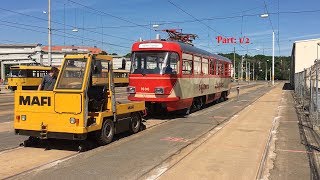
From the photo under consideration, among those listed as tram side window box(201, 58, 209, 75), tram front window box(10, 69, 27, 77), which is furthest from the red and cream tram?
tram front window box(10, 69, 27, 77)

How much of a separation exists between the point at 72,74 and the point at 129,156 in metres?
2.48

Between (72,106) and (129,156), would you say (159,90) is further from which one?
(129,156)

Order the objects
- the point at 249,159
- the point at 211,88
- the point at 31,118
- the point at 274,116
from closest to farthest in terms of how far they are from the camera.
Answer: the point at 249,159, the point at 31,118, the point at 274,116, the point at 211,88

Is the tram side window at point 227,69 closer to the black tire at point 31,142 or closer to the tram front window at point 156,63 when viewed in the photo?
the tram front window at point 156,63

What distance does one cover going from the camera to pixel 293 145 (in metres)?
11.9

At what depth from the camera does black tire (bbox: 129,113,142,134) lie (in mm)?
13259

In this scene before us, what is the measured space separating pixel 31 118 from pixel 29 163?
1.87 m

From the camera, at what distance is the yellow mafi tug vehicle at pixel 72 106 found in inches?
402

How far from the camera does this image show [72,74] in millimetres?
10680

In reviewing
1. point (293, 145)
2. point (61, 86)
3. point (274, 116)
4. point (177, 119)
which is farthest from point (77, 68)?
point (274, 116)

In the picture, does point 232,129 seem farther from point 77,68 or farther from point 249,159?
point 77,68

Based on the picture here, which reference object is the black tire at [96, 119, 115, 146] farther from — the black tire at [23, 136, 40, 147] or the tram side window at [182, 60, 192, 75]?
the tram side window at [182, 60, 192, 75]

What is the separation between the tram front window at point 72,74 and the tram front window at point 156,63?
22.7ft

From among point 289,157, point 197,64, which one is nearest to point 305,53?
point 197,64
